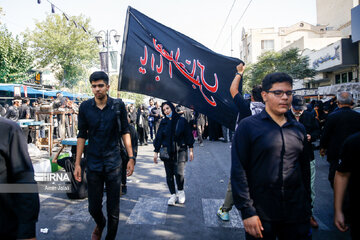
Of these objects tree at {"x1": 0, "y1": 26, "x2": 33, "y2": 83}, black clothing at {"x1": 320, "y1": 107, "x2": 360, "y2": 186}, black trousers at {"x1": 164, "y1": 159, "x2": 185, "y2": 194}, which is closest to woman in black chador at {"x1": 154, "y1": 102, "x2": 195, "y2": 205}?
black trousers at {"x1": 164, "y1": 159, "x2": 185, "y2": 194}

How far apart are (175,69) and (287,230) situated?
2.73 metres

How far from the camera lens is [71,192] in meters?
4.96

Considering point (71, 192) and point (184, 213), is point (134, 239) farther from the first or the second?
point (71, 192)

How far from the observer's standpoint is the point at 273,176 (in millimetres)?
2006

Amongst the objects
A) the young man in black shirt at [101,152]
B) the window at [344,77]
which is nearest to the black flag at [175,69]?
the young man in black shirt at [101,152]

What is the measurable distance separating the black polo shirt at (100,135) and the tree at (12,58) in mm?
23194

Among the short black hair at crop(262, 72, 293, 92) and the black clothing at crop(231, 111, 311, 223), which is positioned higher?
the short black hair at crop(262, 72, 293, 92)

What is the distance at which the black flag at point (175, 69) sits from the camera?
150 inches

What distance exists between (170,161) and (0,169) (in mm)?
3408

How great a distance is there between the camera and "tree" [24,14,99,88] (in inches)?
1491

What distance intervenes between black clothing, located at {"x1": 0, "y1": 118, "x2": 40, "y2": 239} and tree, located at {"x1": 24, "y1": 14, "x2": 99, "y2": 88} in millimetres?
39795

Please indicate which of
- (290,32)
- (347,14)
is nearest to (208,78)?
(347,14)

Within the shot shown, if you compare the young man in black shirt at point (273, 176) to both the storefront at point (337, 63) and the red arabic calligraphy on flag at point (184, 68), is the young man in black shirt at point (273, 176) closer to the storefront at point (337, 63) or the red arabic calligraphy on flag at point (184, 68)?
the red arabic calligraphy on flag at point (184, 68)

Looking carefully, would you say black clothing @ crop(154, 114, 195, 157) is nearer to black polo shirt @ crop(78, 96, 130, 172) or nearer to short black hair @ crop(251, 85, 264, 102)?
short black hair @ crop(251, 85, 264, 102)
